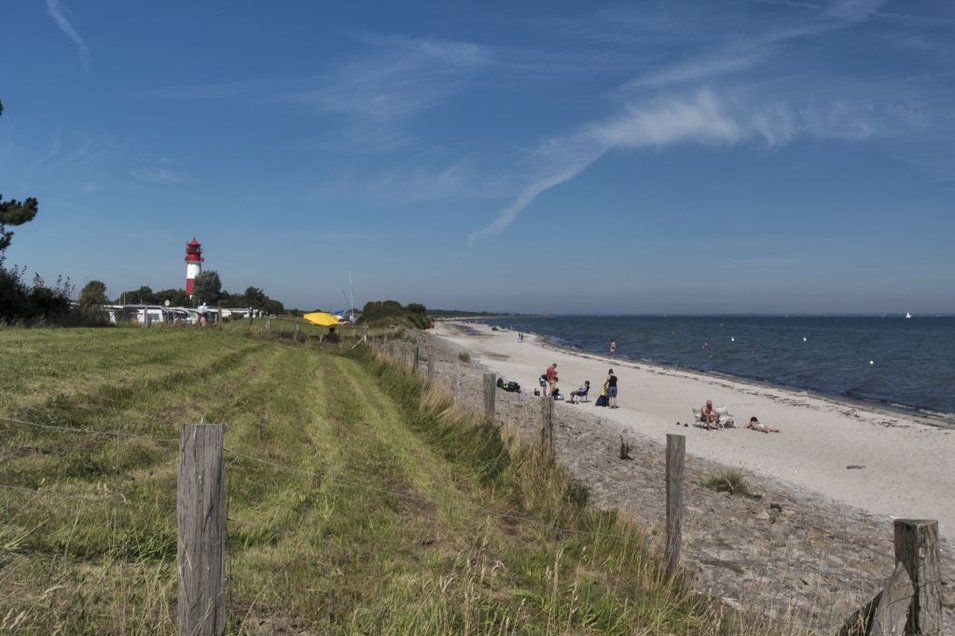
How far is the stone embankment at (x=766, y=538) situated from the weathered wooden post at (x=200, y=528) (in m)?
4.04

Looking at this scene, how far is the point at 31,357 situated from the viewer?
1170 cm

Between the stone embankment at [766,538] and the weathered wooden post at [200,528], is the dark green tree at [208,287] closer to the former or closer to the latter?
the stone embankment at [766,538]

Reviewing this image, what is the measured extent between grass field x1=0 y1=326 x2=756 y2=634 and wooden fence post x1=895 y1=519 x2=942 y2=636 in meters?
1.21

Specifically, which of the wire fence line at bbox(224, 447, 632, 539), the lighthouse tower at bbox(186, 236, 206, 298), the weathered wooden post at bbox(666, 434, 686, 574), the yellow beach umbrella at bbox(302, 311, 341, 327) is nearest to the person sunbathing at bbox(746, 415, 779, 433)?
the wire fence line at bbox(224, 447, 632, 539)

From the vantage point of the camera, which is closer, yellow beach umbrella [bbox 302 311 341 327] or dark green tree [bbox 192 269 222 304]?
yellow beach umbrella [bbox 302 311 341 327]

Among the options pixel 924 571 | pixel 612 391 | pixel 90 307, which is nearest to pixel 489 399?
pixel 924 571

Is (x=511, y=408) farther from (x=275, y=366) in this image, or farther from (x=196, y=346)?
(x=196, y=346)

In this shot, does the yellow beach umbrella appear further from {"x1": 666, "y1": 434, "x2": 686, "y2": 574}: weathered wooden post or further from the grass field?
{"x1": 666, "y1": 434, "x2": 686, "y2": 574}: weathered wooden post

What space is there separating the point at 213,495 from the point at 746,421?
980 inches

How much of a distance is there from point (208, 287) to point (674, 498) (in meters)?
87.1

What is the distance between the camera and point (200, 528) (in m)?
3.10

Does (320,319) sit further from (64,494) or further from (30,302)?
(64,494)

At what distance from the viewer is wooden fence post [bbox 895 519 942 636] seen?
3.56 metres

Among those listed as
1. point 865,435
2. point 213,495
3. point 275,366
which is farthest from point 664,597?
point 865,435
